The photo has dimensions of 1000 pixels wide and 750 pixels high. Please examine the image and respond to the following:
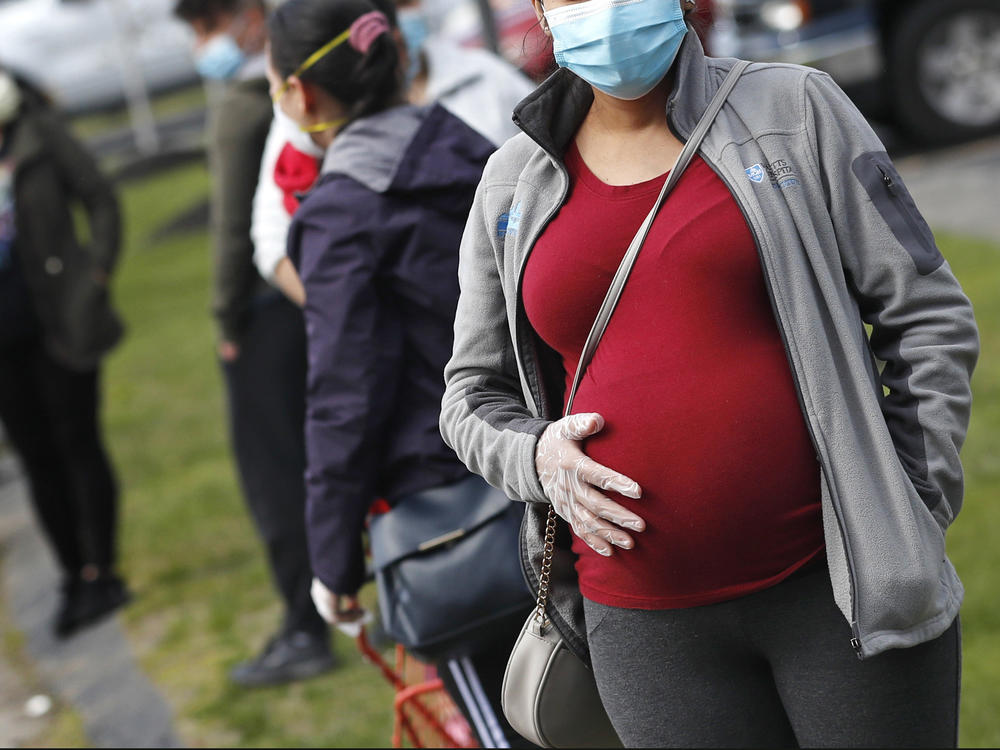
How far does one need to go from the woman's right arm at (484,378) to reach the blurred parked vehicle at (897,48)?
7.55 m

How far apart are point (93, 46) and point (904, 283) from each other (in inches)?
782

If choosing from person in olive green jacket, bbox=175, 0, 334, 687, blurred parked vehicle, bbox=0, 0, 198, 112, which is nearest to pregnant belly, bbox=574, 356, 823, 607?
person in olive green jacket, bbox=175, 0, 334, 687

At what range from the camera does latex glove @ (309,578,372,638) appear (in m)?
2.68

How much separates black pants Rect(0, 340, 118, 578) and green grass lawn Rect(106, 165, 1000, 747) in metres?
0.37

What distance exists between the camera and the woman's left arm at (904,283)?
176 centimetres

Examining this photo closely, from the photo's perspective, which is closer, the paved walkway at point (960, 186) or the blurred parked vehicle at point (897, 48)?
the paved walkway at point (960, 186)

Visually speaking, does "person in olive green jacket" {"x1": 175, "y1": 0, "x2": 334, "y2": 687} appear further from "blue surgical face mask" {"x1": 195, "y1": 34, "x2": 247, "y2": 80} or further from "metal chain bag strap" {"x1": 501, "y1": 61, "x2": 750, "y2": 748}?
"metal chain bag strap" {"x1": 501, "y1": 61, "x2": 750, "y2": 748}

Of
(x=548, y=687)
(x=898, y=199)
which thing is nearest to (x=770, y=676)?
(x=548, y=687)

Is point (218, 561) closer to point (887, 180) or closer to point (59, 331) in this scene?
point (59, 331)

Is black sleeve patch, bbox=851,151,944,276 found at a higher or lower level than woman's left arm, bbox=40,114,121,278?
higher

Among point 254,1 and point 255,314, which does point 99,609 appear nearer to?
point 255,314

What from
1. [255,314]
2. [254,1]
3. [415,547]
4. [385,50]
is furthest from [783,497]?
[254,1]

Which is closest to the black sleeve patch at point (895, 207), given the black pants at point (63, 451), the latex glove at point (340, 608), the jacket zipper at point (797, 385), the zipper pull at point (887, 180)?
the zipper pull at point (887, 180)

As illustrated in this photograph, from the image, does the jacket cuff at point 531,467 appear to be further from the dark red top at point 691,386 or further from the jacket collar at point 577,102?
the jacket collar at point 577,102
